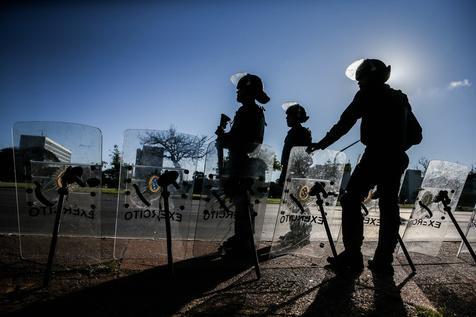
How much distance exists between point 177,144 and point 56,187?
4.18 ft

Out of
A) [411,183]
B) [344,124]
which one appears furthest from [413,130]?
[411,183]

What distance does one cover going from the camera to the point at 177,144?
342cm

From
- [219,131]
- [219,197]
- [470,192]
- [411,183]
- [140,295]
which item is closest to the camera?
[140,295]

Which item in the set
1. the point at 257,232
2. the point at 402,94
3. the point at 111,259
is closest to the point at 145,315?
the point at 111,259

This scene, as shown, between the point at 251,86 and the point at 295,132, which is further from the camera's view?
the point at 295,132

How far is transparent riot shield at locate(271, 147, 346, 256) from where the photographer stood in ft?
12.1

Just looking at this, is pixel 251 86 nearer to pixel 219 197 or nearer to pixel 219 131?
pixel 219 131

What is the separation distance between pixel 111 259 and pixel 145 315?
142 centimetres

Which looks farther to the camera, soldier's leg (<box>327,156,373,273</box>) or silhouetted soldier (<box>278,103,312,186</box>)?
silhouetted soldier (<box>278,103,312,186</box>)

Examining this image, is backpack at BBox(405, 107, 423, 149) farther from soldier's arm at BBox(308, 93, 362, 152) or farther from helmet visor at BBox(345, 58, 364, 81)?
helmet visor at BBox(345, 58, 364, 81)

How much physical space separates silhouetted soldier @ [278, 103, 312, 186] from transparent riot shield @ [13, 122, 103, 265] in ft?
9.00

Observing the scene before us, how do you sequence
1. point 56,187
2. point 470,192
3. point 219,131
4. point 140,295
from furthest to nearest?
point 470,192, point 219,131, point 56,187, point 140,295

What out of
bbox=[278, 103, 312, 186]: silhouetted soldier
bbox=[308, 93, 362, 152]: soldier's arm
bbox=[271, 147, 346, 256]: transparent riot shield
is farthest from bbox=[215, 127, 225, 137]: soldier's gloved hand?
bbox=[278, 103, 312, 186]: silhouetted soldier

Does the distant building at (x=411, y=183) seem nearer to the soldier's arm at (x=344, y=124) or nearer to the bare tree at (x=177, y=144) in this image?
the soldier's arm at (x=344, y=124)
